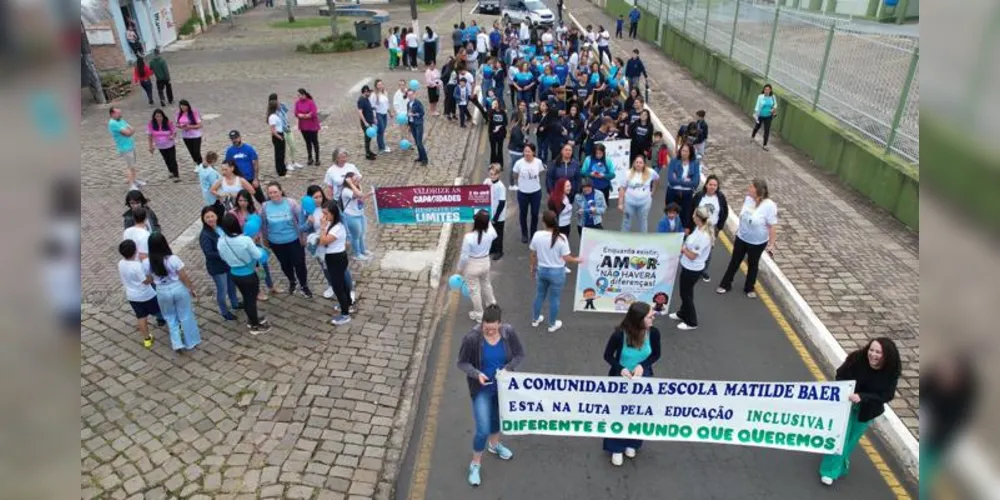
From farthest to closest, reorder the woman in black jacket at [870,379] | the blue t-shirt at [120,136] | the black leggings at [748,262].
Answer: the blue t-shirt at [120,136]
the black leggings at [748,262]
the woman in black jacket at [870,379]

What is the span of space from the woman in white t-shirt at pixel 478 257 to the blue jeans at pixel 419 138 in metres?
6.33

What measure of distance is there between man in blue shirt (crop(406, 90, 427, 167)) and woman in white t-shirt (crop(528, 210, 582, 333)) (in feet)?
21.6

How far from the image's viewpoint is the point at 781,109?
15766mm

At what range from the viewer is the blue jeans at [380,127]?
571 inches

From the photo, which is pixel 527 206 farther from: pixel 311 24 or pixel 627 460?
pixel 311 24

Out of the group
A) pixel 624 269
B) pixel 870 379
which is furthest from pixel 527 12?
pixel 870 379

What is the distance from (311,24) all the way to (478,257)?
116ft

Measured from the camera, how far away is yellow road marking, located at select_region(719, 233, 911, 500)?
585 cm

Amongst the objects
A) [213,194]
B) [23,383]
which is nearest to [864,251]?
[213,194]

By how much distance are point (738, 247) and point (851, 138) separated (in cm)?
605

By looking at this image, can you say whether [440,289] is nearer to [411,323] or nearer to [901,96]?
[411,323]

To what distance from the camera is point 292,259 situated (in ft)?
28.2

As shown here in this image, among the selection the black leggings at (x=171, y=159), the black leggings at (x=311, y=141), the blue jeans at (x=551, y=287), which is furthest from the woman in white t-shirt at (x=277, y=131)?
the blue jeans at (x=551, y=287)

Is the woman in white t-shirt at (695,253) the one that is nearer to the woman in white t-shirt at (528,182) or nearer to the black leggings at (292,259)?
the woman in white t-shirt at (528,182)
